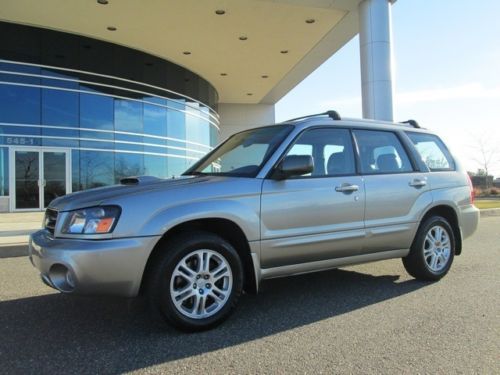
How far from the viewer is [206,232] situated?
12.4 feet

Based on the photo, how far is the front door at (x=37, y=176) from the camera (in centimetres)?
1656

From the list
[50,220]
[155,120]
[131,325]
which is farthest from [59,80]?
[131,325]

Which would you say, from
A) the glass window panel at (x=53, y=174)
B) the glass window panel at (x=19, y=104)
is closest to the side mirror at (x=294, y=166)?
the glass window panel at (x=53, y=174)

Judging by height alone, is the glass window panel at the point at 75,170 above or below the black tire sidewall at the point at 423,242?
above

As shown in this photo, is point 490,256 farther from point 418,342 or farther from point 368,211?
point 418,342

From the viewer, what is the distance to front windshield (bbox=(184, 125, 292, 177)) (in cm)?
427

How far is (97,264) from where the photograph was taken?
3.29m

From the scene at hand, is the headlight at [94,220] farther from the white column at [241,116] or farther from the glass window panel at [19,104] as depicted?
the white column at [241,116]

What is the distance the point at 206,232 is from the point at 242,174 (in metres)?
0.70

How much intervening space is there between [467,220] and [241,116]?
2805cm

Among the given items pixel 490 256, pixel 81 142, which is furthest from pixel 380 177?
pixel 81 142

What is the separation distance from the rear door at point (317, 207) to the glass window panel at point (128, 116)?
15563 mm

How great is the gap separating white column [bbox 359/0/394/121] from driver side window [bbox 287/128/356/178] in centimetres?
968

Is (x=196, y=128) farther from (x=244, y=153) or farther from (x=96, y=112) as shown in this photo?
(x=244, y=153)
